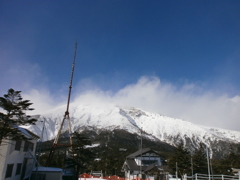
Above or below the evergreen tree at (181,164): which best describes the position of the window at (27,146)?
above

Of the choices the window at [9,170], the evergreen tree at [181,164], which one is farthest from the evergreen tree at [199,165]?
the window at [9,170]

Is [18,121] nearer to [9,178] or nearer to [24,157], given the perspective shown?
[9,178]

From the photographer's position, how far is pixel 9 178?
71.7ft

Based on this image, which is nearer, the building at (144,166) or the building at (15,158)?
the building at (15,158)

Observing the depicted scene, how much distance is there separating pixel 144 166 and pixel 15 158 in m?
36.0

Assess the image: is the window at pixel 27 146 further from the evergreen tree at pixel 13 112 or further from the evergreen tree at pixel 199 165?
the evergreen tree at pixel 199 165

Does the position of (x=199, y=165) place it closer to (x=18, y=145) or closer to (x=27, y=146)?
(x=27, y=146)

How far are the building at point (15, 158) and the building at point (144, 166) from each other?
2669 centimetres

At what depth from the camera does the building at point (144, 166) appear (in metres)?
45.1

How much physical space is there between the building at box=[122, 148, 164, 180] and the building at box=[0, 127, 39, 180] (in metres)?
26.7

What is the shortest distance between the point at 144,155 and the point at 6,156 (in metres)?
40.7

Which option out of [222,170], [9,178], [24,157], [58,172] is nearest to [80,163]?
[58,172]

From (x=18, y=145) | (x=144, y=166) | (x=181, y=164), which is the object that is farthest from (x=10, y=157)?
(x=144, y=166)

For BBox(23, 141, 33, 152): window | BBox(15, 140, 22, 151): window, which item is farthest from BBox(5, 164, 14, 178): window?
BBox(23, 141, 33, 152): window
